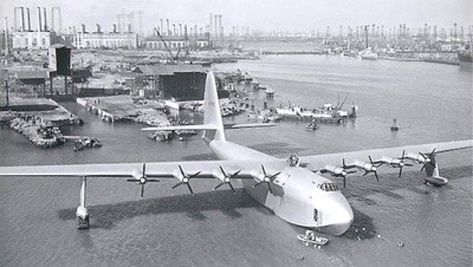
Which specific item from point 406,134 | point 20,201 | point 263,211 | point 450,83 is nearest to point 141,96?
point 406,134

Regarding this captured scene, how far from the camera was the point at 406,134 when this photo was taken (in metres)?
83.9

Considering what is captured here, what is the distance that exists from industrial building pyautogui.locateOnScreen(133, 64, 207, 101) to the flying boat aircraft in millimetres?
74273

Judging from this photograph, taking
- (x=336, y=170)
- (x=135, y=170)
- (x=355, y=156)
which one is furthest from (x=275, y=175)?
(x=135, y=170)

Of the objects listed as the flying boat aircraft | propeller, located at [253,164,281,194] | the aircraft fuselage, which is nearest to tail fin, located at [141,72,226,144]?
the flying boat aircraft

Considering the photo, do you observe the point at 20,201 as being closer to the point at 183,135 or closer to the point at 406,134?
the point at 183,135

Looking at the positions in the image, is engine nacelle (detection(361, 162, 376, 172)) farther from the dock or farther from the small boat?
the dock

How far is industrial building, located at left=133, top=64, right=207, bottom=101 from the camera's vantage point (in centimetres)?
12154

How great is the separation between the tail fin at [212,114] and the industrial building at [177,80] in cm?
6232

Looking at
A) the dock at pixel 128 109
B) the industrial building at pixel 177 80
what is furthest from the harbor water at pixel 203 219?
the industrial building at pixel 177 80

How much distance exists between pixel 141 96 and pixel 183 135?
154 ft

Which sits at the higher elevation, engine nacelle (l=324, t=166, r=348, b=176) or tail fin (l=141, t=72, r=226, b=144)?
tail fin (l=141, t=72, r=226, b=144)

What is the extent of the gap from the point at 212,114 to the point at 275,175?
58.5ft

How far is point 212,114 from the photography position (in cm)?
5694

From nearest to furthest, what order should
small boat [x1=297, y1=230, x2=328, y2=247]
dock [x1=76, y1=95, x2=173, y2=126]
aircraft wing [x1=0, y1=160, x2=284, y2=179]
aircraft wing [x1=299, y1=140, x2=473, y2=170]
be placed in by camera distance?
small boat [x1=297, y1=230, x2=328, y2=247], aircraft wing [x1=0, y1=160, x2=284, y2=179], aircraft wing [x1=299, y1=140, x2=473, y2=170], dock [x1=76, y1=95, x2=173, y2=126]
